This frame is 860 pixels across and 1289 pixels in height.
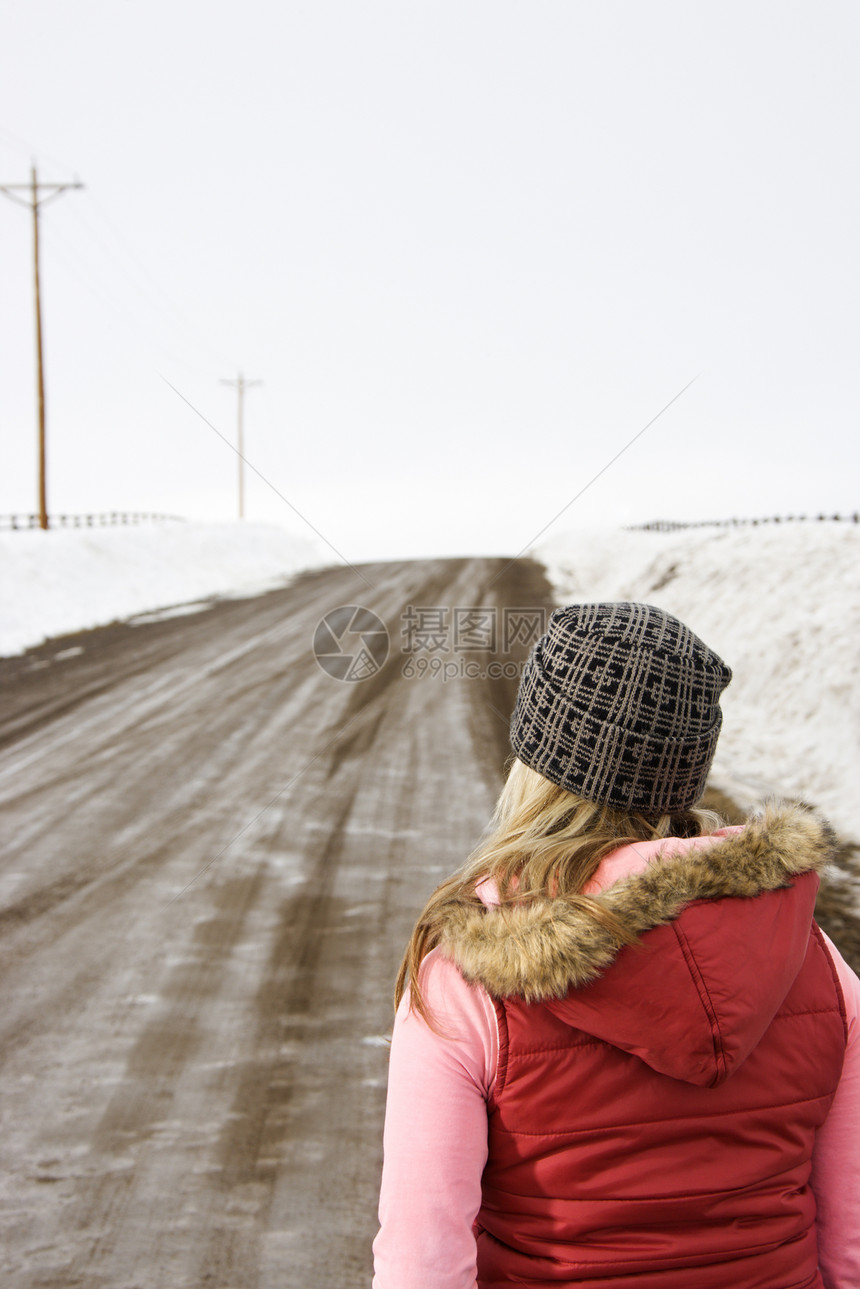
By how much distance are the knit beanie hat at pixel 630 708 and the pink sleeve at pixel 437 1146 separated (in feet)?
1.31

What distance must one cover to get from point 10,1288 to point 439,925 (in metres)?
2.48

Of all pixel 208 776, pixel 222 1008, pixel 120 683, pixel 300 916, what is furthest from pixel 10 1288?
pixel 120 683

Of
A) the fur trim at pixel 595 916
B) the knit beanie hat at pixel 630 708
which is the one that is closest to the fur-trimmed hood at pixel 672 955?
the fur trim at pixel 595 916

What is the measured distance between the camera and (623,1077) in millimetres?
1063

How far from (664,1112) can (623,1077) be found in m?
0.07

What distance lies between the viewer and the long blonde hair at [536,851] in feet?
3.92

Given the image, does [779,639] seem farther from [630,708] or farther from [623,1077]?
[623,1077]

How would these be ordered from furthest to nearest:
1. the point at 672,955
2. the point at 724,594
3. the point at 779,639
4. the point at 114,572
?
the point at 114,572 → the point at 724,594 → the point at 779,639 → the point at 672,955

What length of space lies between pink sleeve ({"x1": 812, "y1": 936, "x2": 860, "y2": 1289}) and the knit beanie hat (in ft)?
1.18

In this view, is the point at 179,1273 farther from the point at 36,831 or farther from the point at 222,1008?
the point at 36,831

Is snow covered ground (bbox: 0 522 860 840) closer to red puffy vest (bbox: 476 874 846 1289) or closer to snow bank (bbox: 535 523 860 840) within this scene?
snow bank (bbox: 535 523 860 840)

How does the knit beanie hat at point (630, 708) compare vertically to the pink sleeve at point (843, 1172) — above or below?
above

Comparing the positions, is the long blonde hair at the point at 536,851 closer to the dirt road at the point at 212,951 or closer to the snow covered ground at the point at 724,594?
the dirt road at the point at 212,951

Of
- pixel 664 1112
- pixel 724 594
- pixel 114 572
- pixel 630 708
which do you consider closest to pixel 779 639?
pixel 724 594
